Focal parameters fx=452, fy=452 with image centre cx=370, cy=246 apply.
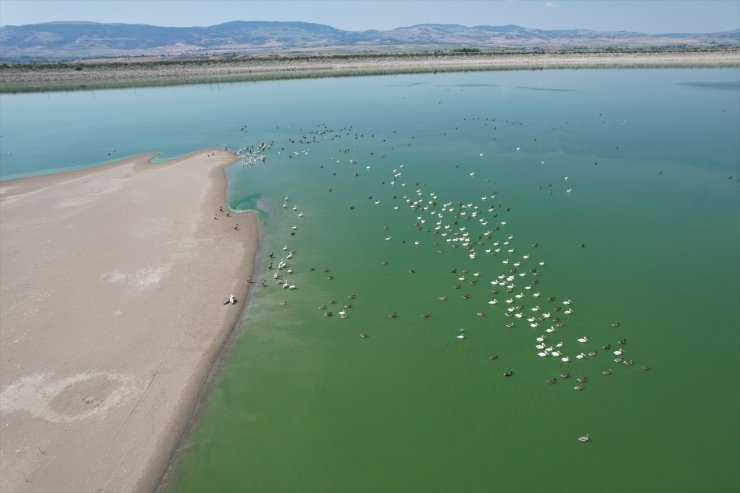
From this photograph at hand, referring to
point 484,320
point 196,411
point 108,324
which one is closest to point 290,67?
point 108,324

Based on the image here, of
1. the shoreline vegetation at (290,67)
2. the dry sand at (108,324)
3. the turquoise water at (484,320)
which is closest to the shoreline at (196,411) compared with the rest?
the dry sand at (108,324)

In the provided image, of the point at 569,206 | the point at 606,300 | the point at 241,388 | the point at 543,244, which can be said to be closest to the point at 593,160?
the point at 569,206

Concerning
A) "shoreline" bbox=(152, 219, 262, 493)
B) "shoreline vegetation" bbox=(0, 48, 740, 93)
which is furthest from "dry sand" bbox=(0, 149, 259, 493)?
"shoreline vegetation" bbox=(0, 48, 740, 93)

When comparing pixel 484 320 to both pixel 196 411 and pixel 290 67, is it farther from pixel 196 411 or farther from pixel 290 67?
pixel 290 67

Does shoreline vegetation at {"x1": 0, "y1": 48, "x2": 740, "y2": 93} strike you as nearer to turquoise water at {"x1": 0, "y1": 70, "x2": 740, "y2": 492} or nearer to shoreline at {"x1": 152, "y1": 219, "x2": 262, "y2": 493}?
turquoise water at {"x1": 0, "y1": 70, "x2": 740, "y2": 492}

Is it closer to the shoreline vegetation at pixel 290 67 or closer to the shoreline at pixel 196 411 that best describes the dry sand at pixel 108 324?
the shoreline at pixel 196 411
